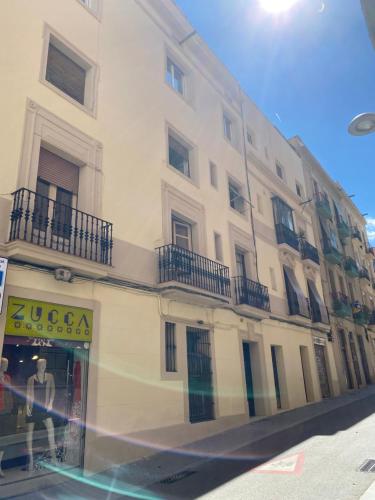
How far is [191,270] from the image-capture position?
31.9ft

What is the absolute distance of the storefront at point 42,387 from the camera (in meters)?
6.15

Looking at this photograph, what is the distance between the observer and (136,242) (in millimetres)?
8844

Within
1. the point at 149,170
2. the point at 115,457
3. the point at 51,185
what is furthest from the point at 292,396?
the point at 51,185

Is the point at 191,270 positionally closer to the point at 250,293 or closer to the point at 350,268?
the point at 250,293

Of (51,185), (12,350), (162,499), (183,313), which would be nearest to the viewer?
(162,499)

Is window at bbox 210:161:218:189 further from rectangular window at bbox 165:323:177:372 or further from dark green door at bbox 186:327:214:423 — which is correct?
rectangular window at bbox 165:323:177:372

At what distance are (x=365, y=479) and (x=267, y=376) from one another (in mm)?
7646

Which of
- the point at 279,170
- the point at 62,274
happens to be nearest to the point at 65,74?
the point at 62,274

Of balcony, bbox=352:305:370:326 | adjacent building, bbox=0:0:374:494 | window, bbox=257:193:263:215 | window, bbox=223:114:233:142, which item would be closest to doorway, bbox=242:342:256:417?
adjacent building, bbox=0:0:374:494

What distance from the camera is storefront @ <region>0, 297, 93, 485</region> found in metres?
6.15

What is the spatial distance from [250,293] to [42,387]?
24.8 ft

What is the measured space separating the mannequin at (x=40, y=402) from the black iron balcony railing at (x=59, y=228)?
2169 millimetres

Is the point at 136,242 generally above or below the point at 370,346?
above

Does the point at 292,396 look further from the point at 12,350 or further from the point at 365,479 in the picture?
the point at 12,350
